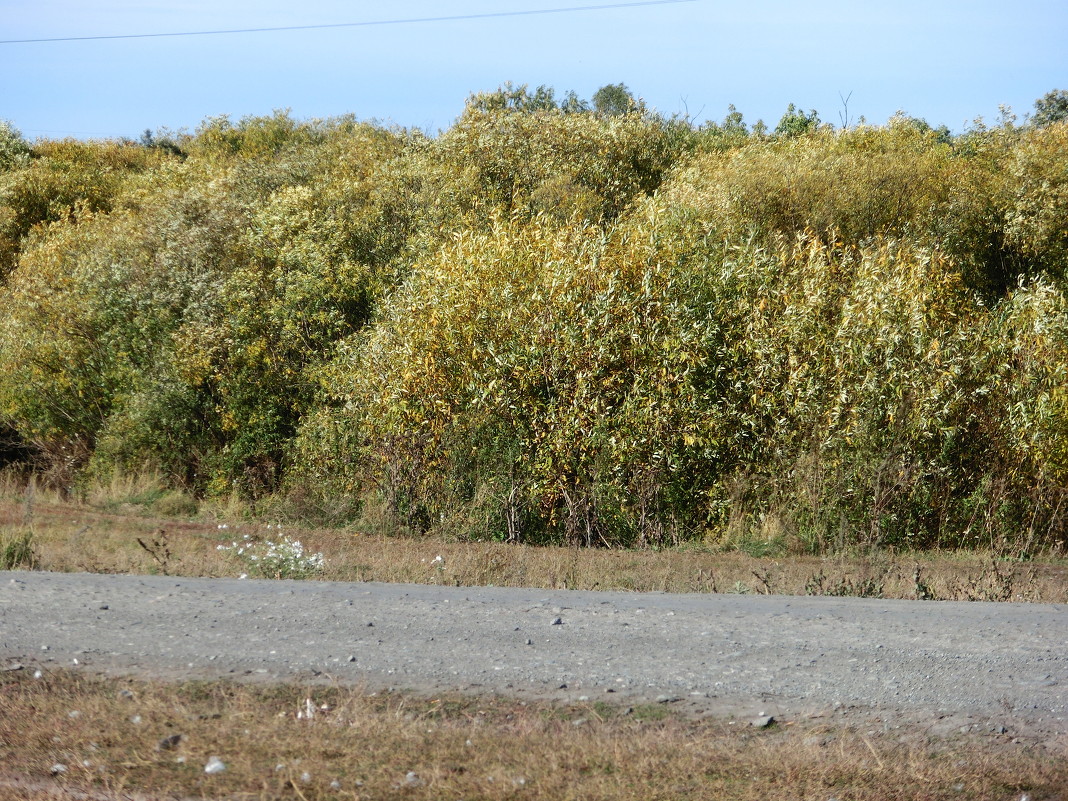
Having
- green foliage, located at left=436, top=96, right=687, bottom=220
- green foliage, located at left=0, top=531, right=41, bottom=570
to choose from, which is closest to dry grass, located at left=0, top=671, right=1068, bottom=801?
green foliage, located at left=0, top=531, right=41, bottom=570

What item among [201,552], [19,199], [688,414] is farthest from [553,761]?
[19,199]

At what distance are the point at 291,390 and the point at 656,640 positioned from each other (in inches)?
648

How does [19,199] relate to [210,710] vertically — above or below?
above

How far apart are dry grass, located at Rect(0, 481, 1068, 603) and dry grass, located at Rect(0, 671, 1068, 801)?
14.3 ft

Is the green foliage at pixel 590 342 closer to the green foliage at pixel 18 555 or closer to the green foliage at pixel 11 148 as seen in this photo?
the green foliage at pixel 18 555

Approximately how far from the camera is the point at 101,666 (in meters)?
6.20

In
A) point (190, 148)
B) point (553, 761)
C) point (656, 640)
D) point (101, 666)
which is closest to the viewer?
point (553, 761)

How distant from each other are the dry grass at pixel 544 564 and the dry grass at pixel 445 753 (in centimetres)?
436

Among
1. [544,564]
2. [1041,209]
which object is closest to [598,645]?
[544,564]

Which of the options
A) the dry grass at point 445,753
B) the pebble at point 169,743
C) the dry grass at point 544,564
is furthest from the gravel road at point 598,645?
the dry grass at point 544,564

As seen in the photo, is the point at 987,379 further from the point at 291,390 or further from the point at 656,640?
the point at 291,390

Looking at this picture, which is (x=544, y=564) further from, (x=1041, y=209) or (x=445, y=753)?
(x=1041, y=209)

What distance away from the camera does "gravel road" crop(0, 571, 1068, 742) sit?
5797 millimetres

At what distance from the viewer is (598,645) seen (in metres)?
6.85
